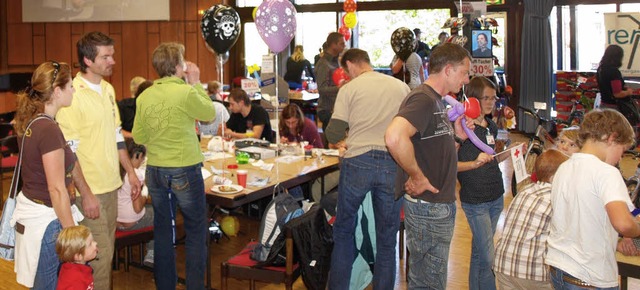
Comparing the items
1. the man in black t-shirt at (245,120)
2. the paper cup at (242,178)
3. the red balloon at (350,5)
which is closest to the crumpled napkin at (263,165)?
the paper cup at (242,178)

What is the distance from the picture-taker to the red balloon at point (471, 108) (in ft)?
12.6

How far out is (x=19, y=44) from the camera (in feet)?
48.1

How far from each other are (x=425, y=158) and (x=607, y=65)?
617 centimetres

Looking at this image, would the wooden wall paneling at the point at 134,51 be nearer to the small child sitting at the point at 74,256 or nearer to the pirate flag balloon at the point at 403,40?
the pirate flag balloon at the point at 403,40

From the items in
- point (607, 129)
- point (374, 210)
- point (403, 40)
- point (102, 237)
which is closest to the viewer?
point (607, 129)

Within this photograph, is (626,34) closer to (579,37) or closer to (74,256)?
(579,37)

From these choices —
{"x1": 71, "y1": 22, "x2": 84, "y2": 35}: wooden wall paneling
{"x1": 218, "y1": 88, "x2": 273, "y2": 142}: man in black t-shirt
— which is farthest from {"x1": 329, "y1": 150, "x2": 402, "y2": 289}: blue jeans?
{"x1": 71, "y1": 22, "x2": 84, "y2": 35}: wooden wall paneling

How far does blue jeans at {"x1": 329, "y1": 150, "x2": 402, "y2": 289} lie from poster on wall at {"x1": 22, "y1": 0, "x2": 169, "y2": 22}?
10973 mm

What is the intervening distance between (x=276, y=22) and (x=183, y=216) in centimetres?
191

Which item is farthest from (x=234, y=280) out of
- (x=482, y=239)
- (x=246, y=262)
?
(x=482, y=239)

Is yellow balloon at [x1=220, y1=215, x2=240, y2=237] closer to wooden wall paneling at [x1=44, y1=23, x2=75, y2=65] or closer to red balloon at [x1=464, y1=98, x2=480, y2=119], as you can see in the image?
red balloon at [x1=464, y1=98, x2=480, y2=119]

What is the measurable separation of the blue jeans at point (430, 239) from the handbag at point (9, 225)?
6.04 feet

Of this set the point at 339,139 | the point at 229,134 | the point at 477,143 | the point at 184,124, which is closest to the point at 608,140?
the point at 477,143

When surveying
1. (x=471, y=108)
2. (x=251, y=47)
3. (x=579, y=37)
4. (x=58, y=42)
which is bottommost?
(x=471, y=108)
